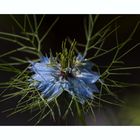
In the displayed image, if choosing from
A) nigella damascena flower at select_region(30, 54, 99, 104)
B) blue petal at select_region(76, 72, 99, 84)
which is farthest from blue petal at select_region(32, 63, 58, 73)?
blue petal at select_region(76, 72, 99, 84)

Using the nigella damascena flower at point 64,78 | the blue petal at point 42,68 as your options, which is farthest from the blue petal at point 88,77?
the blue petal at point 42,68

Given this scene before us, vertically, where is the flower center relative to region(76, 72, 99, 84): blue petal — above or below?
above

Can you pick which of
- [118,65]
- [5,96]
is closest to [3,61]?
[5,96]

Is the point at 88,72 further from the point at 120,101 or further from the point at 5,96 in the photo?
the point at 5,96

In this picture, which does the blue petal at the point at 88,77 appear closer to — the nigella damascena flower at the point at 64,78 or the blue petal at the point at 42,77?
the nigella damascena flower at the point at 64,78

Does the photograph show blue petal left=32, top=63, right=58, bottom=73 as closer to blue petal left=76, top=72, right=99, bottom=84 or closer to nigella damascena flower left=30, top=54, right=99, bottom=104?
nigella damascena flower left=30, top=54, right=99, bottom=104

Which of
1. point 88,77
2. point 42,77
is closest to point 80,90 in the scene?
point 88,77
